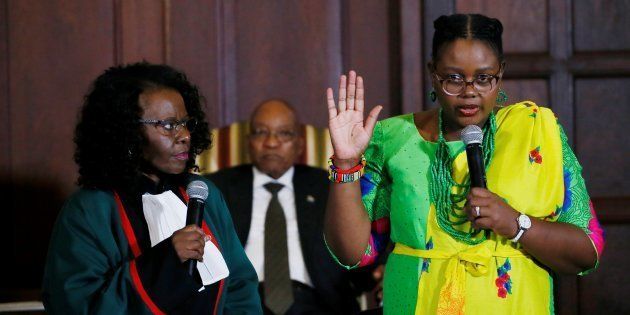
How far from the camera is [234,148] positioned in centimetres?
419

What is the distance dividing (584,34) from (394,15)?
2.78 ft

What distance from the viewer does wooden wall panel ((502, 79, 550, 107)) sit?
4141 millimetres

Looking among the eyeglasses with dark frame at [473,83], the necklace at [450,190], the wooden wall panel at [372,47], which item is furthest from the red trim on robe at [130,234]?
the wooden wall panel at [372,47]

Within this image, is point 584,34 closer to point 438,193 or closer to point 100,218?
point 438,193

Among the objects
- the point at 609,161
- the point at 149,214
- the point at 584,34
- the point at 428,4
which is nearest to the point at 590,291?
the point at 609,161

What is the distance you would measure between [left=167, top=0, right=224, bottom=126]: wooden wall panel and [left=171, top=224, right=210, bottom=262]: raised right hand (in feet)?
7.47

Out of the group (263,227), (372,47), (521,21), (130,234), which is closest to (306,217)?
(263,227)

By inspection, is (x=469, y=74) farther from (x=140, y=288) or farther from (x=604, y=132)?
(x=604, y=132)

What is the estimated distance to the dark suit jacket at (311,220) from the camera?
382cm

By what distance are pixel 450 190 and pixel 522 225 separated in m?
0.21

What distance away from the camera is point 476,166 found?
2045 mm

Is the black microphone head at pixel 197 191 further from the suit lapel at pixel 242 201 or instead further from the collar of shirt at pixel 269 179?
the collar of shirt at pixel 269 179

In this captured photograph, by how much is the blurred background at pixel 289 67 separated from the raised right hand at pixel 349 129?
2.01m

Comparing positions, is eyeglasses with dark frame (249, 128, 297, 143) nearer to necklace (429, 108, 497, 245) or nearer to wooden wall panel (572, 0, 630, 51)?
wooden wall panel (572, 0, 630, 51)
